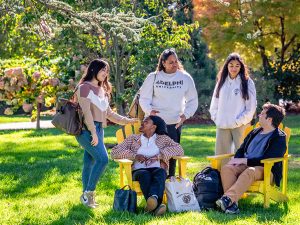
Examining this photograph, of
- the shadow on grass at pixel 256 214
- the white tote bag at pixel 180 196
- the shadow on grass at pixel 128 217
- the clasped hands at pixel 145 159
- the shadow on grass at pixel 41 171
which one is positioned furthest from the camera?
the shadow on grass at pixel 41 171

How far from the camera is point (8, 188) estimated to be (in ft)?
27.7

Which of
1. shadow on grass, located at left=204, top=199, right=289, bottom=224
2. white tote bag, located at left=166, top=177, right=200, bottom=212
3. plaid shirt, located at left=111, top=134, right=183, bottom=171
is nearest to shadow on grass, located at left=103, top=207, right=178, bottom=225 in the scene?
white tote bag, located at left=166, top=177, right=200, bottom=212

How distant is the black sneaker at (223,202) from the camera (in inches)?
265

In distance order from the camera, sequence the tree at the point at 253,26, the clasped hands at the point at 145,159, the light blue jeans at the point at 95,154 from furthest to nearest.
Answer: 1. the tree at the point at 253,26
2. the clasped hands at the point at 145,159
3. the light blue jeans at the point at 95,154

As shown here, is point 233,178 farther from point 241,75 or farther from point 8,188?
point 8,188

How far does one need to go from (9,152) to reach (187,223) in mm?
6940

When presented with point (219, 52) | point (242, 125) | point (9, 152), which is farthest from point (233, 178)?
point (219, 52)

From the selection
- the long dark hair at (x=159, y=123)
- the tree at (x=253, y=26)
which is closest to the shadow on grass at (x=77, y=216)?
the long dark hair at (x=159, y=123)

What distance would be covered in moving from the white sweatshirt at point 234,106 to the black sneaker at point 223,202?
1.29m

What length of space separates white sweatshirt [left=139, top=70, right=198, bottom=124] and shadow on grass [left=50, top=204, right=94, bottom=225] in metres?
1.37

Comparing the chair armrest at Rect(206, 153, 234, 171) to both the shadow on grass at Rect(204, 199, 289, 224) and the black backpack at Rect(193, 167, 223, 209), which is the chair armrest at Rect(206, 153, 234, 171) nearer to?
the black backpack at Rect(193, 167, 223, 209)

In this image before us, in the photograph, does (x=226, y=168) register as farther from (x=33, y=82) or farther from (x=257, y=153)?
(x=33, y=82)

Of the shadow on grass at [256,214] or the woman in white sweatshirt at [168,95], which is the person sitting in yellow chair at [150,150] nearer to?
the woman in white sweatshirt at [168,95]

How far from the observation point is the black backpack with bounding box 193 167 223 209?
702 centimetres
